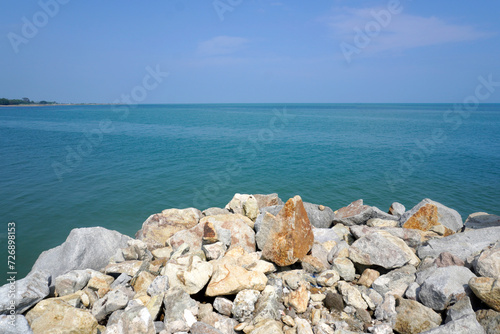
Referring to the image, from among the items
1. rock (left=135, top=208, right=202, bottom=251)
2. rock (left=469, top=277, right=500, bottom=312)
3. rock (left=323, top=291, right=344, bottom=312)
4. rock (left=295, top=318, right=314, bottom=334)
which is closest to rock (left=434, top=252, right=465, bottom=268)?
rock (left=469, top=277, right=500, bottom=312)

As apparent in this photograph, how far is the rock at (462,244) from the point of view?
8820 millimetres

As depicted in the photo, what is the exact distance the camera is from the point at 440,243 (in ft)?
30.3

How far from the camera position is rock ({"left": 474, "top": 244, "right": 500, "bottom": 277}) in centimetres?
707

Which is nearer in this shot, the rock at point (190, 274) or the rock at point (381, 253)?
the rock at point (190, 274)

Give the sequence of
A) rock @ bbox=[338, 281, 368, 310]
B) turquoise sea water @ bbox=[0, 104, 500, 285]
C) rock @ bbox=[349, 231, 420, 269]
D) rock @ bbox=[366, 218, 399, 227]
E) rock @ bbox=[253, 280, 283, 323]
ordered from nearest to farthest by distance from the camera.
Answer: rock @ bbox=[253, 280, 283, 323], rock @ bbox=[338, 281, 368, 310], rock @ bbox=[349, 231, 420, 269], rock @ bbox=[366, 218, 399, 227], turquoise sea water @ bbox=[0, 104, 500, 285]

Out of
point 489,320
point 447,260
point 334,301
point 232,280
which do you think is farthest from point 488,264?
point 232,280

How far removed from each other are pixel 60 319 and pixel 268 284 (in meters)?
4.86

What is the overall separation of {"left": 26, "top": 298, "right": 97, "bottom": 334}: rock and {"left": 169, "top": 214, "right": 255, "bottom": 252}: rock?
374cm

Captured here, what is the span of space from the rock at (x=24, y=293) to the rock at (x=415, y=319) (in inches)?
335

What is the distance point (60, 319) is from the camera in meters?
6.90

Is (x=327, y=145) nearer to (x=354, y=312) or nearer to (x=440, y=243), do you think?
(x=440, y=243)

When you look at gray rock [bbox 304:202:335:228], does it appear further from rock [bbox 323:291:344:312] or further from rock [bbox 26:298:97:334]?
rock [bbox 26:298:97:334]

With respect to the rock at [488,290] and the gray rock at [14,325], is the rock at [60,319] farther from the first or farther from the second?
the rock at [488,290]

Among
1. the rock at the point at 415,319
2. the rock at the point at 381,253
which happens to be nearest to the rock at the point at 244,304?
the rock at the point at 415,319
